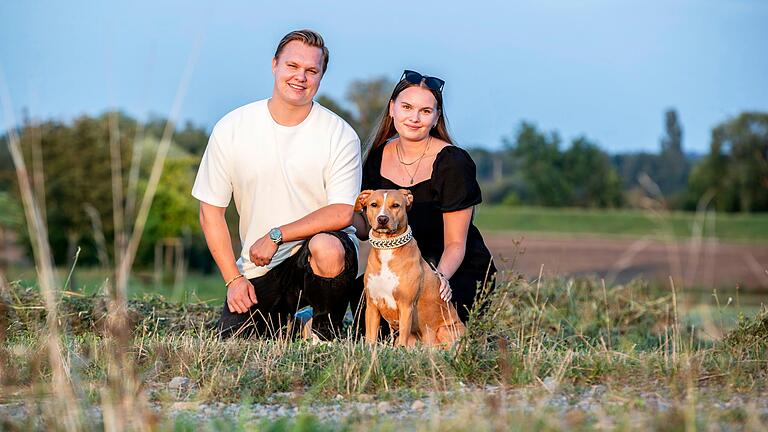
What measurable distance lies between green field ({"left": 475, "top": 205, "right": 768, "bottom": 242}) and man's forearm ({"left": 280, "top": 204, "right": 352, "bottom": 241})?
1294 inches

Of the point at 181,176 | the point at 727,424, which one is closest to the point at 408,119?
the point at 727,424

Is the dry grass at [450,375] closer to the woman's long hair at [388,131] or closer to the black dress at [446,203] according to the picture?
the black dress at [446,203]

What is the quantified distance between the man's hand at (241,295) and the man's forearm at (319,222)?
41 cm

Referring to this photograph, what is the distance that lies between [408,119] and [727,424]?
3212 mm

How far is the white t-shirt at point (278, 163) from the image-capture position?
6.25 m

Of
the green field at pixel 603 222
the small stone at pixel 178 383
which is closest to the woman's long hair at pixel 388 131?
the small stone at pixel 178 383

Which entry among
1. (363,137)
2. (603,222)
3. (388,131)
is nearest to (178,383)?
(388,131)

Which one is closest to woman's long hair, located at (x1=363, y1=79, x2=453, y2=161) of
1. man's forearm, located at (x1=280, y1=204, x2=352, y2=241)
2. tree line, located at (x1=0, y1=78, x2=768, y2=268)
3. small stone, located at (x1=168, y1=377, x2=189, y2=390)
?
man's forearm, located at (x1=280, y1=204, x2=352, y2=241)

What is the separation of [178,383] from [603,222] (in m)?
40.2

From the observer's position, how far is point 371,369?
15.4ft

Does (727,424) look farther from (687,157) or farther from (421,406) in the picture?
(687,157)

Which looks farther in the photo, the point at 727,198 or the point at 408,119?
the point at 727,198

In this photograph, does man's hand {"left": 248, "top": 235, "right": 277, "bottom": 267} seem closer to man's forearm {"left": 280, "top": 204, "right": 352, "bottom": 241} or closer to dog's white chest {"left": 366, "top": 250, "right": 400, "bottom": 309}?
man's forearm {"left": 280, "top": 204, "right": 352, "bottom": 241}

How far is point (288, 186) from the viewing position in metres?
6.32
